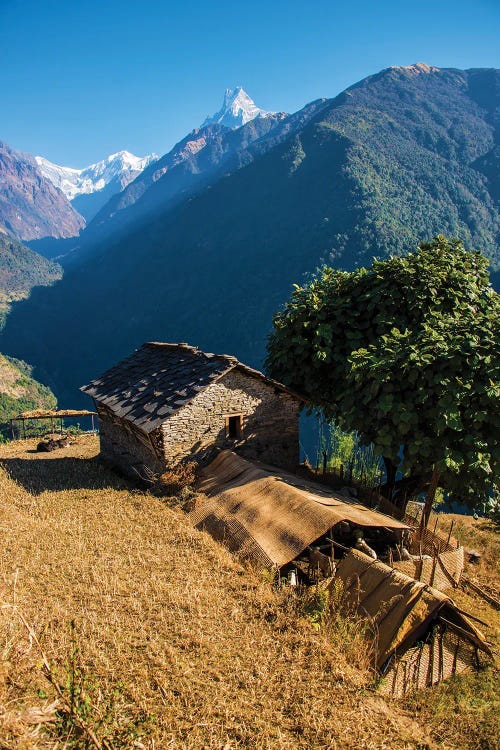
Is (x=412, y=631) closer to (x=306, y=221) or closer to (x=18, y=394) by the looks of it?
(x=18, y=394)

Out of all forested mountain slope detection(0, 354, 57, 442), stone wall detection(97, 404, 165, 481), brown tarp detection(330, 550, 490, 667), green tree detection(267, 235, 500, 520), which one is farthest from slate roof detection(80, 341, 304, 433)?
forested mountain slope detection(0, 354, 57, 442)

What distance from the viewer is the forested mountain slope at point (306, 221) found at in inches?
4884

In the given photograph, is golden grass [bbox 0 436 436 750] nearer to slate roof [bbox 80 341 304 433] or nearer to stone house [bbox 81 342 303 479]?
stone house [bbox 81 342 303 479]

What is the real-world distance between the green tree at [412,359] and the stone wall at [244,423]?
4.74 feet

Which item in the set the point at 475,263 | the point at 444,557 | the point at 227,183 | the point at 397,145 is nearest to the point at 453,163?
the point at 397,145

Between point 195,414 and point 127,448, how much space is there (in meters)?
4.46

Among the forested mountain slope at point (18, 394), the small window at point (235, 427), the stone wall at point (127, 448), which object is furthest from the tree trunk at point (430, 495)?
the forested mountain slope at point (18, 394)

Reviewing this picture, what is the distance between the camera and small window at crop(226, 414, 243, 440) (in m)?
18.5

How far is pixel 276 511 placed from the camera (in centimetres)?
1216

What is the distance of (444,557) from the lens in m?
11.9

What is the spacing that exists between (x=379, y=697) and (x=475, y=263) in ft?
53.8

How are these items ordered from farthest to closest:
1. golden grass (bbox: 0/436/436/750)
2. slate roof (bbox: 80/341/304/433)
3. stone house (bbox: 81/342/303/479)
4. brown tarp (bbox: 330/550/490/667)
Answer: slate roof (bbox: 80/341/304/433), stone house (bbox: 81/342/303/479), brown tarp (bbox: 330/550/490/667), golden grass (bbox: 0/436/436/750)

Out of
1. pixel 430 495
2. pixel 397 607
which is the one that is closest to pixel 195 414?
pixel 430 495

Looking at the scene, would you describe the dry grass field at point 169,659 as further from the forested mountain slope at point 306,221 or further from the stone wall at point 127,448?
the forested mountain slope at point 306,221
